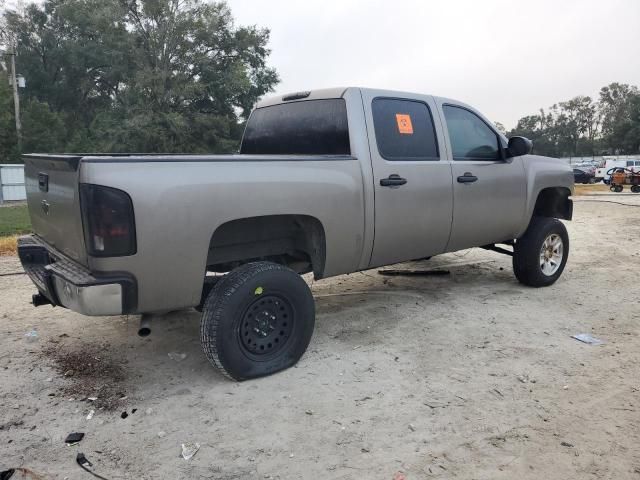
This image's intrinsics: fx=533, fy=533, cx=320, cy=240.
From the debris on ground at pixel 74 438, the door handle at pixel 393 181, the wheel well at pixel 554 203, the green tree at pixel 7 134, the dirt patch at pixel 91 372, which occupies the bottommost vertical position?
the debris on ground at pixel 74 438

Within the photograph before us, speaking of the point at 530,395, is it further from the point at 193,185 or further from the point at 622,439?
the point at 193,185

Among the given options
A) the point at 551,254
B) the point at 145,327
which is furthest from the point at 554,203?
the point at 145,327

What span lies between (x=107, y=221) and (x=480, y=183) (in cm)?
347

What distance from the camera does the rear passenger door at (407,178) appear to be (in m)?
4.25

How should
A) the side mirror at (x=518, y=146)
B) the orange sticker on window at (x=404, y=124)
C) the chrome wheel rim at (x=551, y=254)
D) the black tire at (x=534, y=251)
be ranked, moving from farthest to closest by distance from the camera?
the chrome wheel rim at (x=551, y=254), the black tire at (x=534, y=251), the side mirror at (x=518, y=146), the orange sticker on window at (x=404, y=124)

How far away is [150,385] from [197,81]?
3709 centimetres

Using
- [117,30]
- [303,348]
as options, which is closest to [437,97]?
[303,348]

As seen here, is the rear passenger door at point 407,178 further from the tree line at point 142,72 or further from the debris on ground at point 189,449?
the tree line at point 142,72

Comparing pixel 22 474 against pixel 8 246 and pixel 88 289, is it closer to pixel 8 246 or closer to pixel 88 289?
pixel 88 289

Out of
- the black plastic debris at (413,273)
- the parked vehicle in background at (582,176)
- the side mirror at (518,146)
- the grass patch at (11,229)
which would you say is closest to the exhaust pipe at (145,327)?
the black plastic debris at (413,273)

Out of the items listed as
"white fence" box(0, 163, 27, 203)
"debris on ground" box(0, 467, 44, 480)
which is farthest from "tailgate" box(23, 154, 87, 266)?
"white fence" box(0, 163, 27, 203)

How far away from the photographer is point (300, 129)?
15.4 feet

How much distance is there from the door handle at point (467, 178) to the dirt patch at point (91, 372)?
10.7 ft

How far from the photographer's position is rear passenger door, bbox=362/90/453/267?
13.9ft
